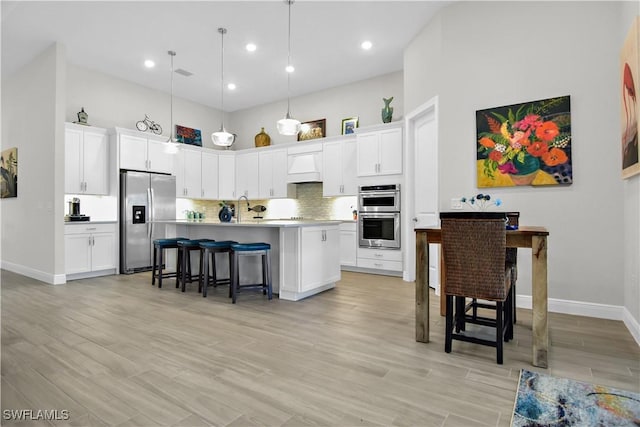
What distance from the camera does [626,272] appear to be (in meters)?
3.07

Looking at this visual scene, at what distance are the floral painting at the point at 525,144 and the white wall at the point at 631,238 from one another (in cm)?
54

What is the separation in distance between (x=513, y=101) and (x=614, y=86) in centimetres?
81

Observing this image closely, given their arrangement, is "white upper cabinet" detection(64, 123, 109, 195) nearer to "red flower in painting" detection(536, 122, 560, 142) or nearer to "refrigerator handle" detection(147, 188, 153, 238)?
"refrigerator handle" detection(147, 188, 153, 238)

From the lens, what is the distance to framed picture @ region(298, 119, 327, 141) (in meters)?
6.82

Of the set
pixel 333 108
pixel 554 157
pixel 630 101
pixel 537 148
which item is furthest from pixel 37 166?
pixel 630 101

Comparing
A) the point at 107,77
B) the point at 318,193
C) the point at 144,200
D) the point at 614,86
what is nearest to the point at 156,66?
the point at 107,77

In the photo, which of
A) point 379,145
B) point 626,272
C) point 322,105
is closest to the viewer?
point 626,272

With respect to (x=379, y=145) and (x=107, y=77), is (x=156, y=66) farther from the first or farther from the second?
(x=379, y=145)

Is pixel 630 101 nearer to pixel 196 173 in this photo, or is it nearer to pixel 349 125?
pixel 349 125

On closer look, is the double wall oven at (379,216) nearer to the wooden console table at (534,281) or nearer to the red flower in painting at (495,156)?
the red flower in painting at (495,156)

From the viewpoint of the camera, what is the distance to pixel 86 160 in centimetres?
551

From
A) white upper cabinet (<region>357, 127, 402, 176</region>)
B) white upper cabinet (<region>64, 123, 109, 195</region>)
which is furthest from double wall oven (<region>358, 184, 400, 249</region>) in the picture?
white upper cabinet (<region>64, 123, 109, 195</region>)

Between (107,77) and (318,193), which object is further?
(318,193)

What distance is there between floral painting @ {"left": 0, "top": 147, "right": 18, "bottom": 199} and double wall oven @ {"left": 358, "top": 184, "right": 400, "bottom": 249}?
19.4ft
